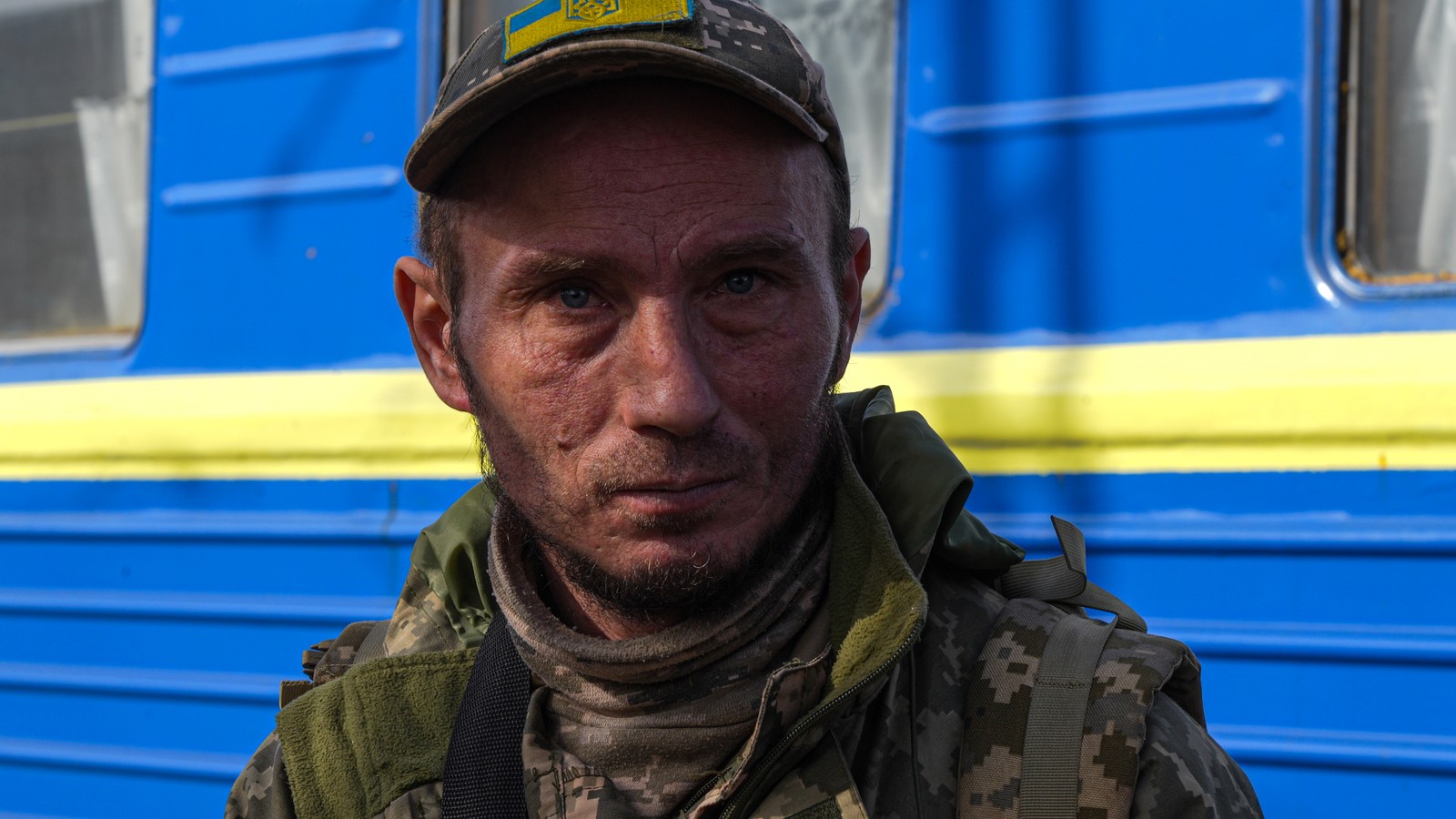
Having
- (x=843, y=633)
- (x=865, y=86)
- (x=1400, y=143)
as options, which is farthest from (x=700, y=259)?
(x=1400, y=143)

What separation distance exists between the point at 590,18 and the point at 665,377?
356 millimetres

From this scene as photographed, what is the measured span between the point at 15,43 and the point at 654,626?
2496mm

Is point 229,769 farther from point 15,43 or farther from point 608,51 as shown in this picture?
point 608,51

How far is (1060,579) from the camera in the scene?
144 cm

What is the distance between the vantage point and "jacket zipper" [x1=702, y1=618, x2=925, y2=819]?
1.23 meters

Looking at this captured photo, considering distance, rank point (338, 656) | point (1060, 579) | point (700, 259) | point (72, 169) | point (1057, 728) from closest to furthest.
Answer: point (1057, 728)
point (700, 259)
point (1060, 579)
point (338, 656)
point (72, 169)

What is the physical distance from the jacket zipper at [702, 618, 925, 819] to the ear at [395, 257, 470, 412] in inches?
21.2

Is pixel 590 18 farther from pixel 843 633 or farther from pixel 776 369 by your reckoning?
pixel 843 633

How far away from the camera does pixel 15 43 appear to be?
10.1 feet

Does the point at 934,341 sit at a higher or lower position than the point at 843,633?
higher

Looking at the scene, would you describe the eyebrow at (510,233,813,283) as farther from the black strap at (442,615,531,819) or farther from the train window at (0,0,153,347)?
the train window at (0,0,153,347)

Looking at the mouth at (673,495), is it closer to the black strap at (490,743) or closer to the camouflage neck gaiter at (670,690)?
the camouflage neck gaiter at (670,690)

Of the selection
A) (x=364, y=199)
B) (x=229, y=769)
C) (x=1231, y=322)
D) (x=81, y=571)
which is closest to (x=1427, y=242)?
(x=1231, y=322)

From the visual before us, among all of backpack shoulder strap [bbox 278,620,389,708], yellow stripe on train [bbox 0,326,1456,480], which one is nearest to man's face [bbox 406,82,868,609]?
backpack shoulder strap [bbox 278,620,389,708]
